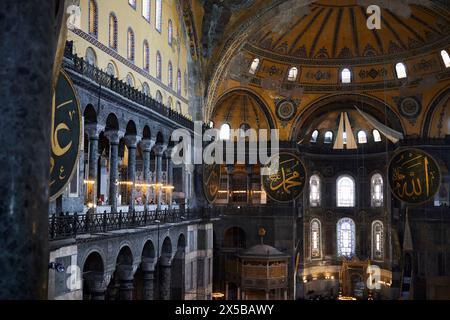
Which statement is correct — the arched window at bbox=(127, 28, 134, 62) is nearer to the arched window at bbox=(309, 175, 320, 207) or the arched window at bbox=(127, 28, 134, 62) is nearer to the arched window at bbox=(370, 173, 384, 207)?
the arched window at bbox=(309, 175, 320, 207)

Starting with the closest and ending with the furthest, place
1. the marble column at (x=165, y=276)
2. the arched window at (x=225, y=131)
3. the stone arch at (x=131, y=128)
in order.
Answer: the stone arch at (x=131, y=128) → the marble column at (x=165, y=276) → the arched window at (x=225, y=131)

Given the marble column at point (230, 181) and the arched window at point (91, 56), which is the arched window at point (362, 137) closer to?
the marble column at point (230, 181)

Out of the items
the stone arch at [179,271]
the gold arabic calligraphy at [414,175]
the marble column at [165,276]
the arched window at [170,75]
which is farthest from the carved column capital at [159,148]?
the gold arabic calligraphy at [414,175]

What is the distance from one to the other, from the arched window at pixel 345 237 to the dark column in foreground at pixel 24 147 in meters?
29.1

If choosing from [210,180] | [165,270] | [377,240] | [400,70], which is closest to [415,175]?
[210,180]

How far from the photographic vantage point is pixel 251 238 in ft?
90.6

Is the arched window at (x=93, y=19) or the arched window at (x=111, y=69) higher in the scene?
the arched window at (x=93, y=19)

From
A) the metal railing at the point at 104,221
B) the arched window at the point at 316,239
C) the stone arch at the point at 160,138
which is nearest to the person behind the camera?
the metal railing at the point at 104,221

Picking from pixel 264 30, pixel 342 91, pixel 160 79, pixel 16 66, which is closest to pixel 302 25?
pixel 264 30

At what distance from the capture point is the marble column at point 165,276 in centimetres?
1820

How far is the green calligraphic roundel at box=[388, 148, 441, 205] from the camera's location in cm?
1643

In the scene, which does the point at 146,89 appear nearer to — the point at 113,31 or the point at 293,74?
the point at 113,31

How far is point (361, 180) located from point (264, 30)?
38.3 feet

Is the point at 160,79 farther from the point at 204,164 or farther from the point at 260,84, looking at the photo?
the point at 260,84
